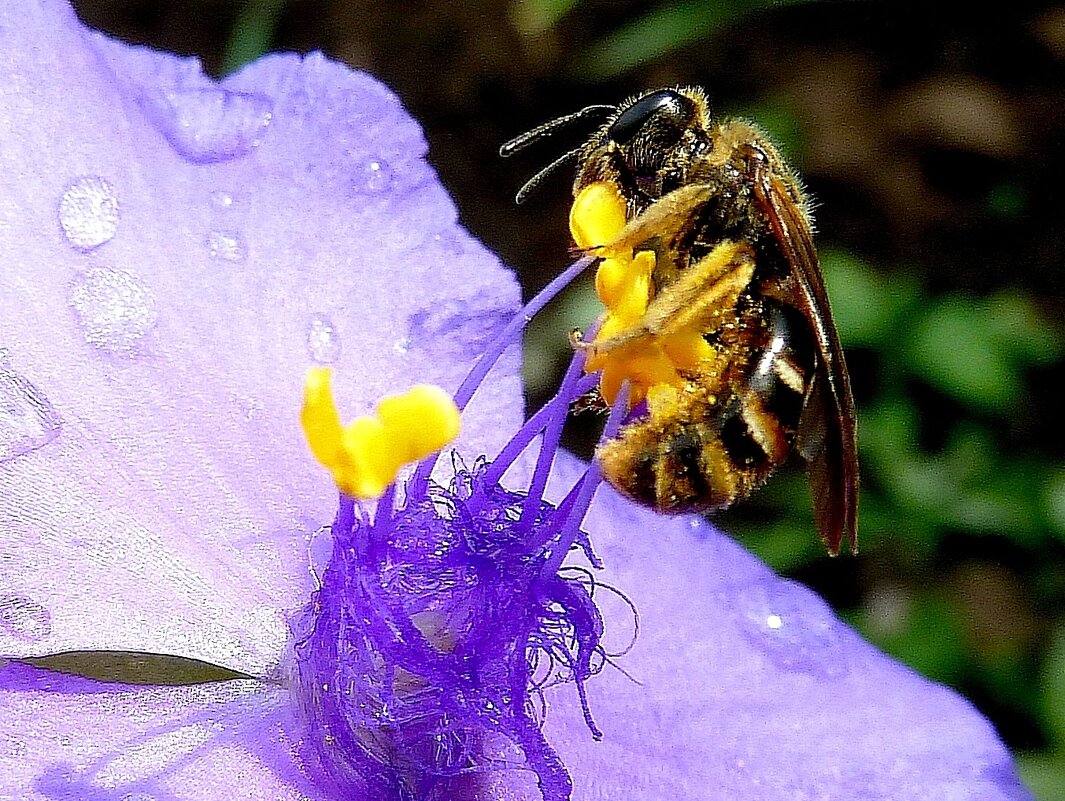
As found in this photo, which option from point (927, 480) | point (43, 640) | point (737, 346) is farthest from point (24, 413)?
point (927, 480)

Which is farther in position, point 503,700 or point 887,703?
point 887,703

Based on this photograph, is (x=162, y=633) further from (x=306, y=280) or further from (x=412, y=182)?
(x=412, y=182)

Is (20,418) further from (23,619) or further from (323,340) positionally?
(323,340)

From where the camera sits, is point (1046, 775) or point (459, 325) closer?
point (459, 325)

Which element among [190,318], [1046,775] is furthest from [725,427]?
[1046,775]

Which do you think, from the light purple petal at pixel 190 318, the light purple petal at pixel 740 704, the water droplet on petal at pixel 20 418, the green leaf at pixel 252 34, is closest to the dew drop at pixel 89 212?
the light purple petal at pixel 190 318

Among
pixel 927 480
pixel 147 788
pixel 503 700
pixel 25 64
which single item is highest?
pixel 25 64

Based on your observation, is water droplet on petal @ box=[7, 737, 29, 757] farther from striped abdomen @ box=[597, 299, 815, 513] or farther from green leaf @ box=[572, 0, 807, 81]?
green leaf @ box=[572, 0, 807, 81]
